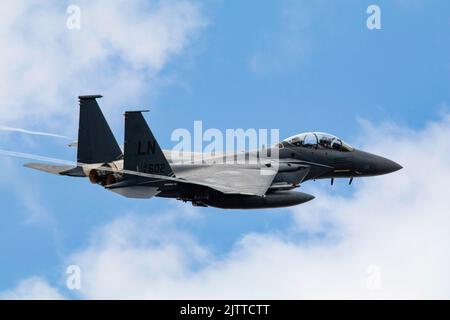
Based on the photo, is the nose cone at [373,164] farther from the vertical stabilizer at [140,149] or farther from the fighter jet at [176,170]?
the vertical stabilizer at [140,149]

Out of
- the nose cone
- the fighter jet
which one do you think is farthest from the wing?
the nose cone

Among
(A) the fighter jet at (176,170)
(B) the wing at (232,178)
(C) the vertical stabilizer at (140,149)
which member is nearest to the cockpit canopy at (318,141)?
(A) the fighter jet at (176,170)

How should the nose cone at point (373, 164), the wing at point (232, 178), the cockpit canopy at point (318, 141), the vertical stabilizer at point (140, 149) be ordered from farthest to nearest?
the nose cone at point (373, 164) < the cockpit canopy at point (318, 141) < the wing at point (232, 178) < the vertical stabilizer at point (140, 149)

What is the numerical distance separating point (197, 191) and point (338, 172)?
615 centimetres

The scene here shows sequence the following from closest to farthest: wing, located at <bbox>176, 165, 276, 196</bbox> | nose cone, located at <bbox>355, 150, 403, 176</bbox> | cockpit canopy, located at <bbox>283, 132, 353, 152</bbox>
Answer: wing, located at <bbox>176, 165, 276, 196</bbox> → cockpit canopy, located at <bbox>283, 132, 353, 152</bbox> → nose cone, located at <bbox>355, 150, 403, 176</bbox>

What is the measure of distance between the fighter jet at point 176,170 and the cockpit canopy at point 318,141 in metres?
0.11

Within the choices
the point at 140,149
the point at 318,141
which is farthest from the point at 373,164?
the point at 140,149

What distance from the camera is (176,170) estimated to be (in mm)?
39750

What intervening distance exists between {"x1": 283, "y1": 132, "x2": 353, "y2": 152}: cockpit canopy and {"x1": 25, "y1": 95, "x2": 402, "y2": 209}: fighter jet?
4.5 inches

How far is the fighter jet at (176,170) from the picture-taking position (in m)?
37.4

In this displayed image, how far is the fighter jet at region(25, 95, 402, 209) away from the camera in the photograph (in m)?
37.4

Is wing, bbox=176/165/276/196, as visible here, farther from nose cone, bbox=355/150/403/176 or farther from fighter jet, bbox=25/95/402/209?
nose cone, bbox=355/150/403/176

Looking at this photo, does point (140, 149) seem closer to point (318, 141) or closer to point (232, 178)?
point (232, 178)

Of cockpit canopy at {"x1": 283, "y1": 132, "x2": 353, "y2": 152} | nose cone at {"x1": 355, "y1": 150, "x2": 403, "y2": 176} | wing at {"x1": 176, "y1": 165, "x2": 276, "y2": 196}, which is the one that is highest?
cockpit canopy at {"x1": 283, "y1": 132, "x2": 353, "y2": 152}
